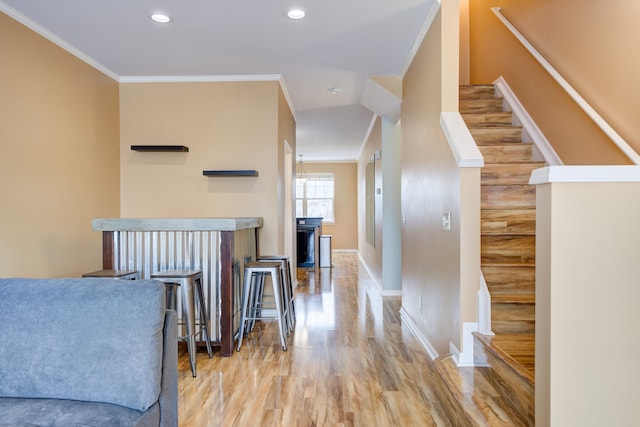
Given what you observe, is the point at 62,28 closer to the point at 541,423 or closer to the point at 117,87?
the point at 117,87

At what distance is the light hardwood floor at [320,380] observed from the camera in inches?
83.0

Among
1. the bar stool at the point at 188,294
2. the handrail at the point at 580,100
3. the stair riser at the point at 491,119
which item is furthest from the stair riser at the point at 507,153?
the bar stool at the point at 188,294

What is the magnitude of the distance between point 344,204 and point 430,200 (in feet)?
26.4

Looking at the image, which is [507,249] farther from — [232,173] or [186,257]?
[232,173]

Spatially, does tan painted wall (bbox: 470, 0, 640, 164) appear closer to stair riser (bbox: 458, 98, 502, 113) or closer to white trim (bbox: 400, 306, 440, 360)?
stair riser (bbox: 458, 98, 502, 113)

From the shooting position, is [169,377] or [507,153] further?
[507,153]

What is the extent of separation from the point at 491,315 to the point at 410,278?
4.78 ft

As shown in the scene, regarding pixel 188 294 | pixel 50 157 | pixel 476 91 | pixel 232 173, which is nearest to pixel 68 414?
pixel 188 294

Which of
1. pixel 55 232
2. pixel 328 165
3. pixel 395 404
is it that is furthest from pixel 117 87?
pixel 328 165

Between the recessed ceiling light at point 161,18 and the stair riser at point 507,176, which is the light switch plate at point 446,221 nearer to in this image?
the stair riser at point 507,176

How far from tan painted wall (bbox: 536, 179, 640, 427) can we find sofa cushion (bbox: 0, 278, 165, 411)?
141cm

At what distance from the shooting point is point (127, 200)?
427 cm

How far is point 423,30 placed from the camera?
3.10 metres

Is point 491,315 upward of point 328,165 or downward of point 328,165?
downward
